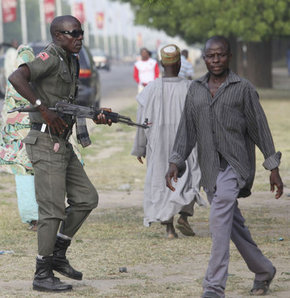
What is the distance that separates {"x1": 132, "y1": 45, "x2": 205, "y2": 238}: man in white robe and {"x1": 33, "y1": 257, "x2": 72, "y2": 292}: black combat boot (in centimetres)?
227

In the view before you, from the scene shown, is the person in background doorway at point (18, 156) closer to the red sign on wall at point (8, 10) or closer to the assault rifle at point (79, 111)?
the assault rifle at point (79, 111)

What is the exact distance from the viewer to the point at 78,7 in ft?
309

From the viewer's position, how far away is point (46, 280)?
6137 mm

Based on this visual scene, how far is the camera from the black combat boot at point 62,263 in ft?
20.7

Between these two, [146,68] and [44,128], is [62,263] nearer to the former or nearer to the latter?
[44,128]

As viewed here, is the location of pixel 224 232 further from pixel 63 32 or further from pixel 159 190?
pixel 159 190

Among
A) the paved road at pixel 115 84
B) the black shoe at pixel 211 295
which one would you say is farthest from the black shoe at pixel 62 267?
the paved road at pixel 115 84

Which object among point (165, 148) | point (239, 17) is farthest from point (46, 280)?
point (239, 17)

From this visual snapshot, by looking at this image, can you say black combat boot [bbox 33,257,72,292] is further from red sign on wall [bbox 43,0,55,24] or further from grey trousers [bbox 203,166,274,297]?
red sign on wall [bbox 43,0,55,24]

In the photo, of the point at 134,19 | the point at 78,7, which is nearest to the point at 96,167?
the point at 134,19

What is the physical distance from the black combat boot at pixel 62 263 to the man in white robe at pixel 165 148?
2069mm

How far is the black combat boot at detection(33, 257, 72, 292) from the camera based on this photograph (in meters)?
6.12

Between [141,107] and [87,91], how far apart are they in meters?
13.7

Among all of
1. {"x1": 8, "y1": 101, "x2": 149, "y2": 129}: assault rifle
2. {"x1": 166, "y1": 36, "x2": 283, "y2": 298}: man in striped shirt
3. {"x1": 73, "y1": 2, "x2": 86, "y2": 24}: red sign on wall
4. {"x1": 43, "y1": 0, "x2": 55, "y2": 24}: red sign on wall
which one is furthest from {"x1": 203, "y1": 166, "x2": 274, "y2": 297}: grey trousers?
{"x1": 73, "y1": 2, "x2": 86, "y2": 24}: red sign on wall
